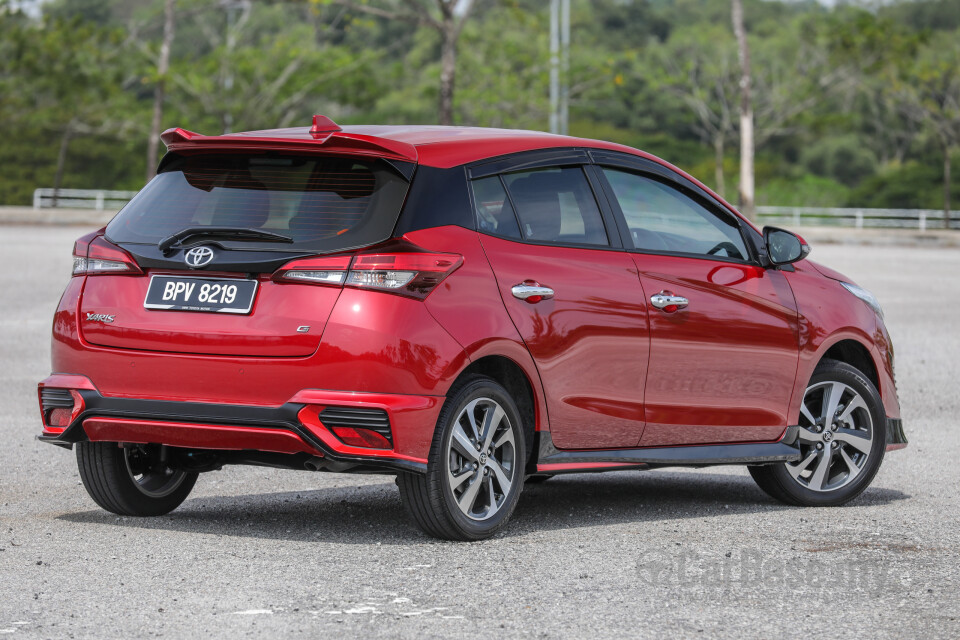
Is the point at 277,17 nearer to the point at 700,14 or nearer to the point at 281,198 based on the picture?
the point at 700,14

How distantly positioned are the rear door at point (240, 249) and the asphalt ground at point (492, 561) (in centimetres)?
83

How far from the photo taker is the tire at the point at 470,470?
5.73 metres

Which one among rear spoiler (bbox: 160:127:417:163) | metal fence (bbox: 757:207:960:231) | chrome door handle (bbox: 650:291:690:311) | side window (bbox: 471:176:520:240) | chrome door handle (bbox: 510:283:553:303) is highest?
rear spoiler (bbox: 160:127:417:163)

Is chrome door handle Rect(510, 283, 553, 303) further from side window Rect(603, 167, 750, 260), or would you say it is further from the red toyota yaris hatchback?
side window Rect(603, 167, 750, 260)

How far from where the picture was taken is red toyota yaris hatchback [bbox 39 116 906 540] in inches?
217

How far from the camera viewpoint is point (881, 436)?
7.50 m

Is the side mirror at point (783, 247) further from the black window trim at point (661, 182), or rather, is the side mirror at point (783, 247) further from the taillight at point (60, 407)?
the taillight at point (60, 407)

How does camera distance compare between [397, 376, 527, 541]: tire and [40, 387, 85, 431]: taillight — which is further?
[40, 387, 85, 431]: taillight

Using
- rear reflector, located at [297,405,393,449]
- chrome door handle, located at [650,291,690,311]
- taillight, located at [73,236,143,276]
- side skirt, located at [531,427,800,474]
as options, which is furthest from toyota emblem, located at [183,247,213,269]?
chrome door handle, located at [650,291,690,311]

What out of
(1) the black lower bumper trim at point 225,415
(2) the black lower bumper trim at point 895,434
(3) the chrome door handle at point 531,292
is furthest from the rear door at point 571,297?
(2) the black lower bumper trim at point 895,434

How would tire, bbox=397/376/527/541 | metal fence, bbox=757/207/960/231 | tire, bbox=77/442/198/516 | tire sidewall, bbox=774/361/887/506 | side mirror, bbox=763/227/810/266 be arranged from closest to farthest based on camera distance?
tire, bbox=397/376/527/541, tire, bbox=77/442/198/516, side mirror, bbox=763/227/810/266, tire sidewall, bbox=774/361/887/506, metal fence, bbox=757/207/960/231

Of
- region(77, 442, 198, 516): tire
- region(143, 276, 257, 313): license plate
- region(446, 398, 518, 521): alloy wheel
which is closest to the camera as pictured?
region(143, 276, 257, 313): license plate

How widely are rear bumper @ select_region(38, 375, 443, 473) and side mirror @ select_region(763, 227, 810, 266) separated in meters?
2.18

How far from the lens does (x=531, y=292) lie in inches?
234
